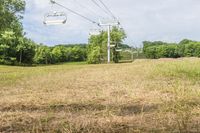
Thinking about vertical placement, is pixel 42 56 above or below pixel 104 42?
below

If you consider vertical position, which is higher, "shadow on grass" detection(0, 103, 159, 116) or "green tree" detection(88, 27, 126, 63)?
"green tree" detection(88, 27, 126, 63)

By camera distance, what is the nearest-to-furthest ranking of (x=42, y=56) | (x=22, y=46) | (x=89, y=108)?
(x=89, y=108) → (x=22, y=46) → (x=42, y=56)

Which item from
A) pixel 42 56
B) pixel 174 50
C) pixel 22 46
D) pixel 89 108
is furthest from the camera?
pixel 174 50

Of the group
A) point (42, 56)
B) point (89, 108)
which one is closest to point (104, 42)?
point (42, 56)

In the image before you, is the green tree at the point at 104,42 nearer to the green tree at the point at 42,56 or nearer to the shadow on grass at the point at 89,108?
the green tree at the point at 42,56

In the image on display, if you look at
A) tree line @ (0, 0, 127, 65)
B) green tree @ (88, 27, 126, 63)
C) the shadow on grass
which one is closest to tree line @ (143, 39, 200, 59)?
tree line @ (0, 0, 127, 65)

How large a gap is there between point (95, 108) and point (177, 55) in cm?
15784

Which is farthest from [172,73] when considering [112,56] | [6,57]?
[112,56]

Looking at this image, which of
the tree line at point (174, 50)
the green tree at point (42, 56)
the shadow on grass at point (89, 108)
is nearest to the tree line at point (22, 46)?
the green tree at point (42, 56)

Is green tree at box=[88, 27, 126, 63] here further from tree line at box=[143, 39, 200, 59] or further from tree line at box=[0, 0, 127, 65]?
tree line at box=[143, 39, 200, 59]

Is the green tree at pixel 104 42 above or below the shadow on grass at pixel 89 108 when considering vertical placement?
above

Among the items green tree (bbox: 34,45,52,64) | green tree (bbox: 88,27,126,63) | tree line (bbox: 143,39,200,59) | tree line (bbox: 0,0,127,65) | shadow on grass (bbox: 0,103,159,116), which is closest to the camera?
shadow on grass (bbox: 0,103,159,116)

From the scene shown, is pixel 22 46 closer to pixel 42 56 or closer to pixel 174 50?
pixel 42 56

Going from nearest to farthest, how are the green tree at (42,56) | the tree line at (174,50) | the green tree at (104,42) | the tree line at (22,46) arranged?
1. the tree line at (22,46)
2. the green tree at (104,42)
3. the green tree at (42,56)
4. the tree line at (174,50)
